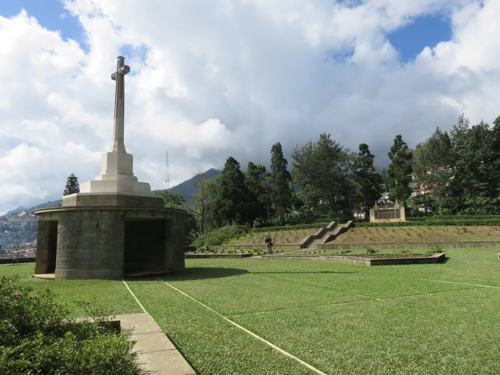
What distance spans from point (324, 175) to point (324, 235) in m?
19.3

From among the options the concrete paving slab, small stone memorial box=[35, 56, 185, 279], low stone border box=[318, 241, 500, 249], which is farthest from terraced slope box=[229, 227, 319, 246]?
the concrete paving slab

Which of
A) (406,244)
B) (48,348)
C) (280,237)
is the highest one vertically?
(280,237)

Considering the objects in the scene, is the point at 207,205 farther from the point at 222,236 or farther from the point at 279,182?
the point at 222,236

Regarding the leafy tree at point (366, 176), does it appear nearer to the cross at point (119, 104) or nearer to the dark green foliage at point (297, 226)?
the dark green foliage at point (297, 226)

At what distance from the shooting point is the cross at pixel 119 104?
1615cm

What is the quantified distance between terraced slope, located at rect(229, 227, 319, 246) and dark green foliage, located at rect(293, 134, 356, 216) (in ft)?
47.0

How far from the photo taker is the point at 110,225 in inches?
550

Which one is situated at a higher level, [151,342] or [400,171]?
[400,171]

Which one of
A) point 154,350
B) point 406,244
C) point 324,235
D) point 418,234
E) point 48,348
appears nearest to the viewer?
point 48,348

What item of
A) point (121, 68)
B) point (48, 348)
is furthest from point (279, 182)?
point (48, 348)

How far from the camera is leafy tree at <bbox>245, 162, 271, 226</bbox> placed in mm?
57859

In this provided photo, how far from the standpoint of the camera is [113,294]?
10078 mm

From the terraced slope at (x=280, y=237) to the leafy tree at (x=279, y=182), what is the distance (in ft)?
51.5

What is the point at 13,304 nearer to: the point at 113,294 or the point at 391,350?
the point at 391,350
